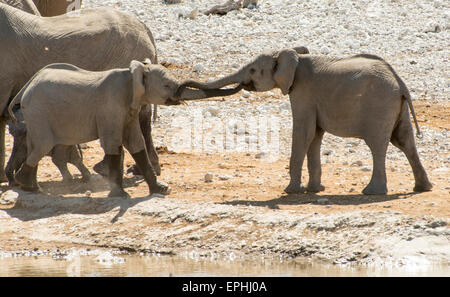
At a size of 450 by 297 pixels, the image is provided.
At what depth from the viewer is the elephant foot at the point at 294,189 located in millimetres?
10062

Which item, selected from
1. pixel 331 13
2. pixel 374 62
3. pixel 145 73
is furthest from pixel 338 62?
pixel 331 13

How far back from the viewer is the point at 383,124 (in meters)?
9.61

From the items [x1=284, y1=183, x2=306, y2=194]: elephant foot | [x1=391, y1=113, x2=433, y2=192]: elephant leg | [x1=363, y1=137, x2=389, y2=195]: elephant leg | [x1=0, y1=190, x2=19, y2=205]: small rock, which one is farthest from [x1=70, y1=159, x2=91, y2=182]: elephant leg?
[x1=391, y1=113, x2=433, y2=192]: elephant leg

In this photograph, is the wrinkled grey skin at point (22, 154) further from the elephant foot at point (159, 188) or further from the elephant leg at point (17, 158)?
the elephant foot at point (159, 188)

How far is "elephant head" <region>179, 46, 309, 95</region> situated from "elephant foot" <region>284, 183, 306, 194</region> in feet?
3.12

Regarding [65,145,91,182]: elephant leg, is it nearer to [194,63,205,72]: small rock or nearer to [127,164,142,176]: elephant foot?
[127,164,142,176]: elephant foot

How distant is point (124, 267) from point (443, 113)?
8.31 m

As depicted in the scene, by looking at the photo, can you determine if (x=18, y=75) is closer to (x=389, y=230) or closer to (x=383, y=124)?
(x=383, y=124)

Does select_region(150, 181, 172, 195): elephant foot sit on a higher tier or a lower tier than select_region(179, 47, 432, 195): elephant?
lower

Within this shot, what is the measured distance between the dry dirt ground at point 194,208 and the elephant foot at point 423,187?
14 centimetres

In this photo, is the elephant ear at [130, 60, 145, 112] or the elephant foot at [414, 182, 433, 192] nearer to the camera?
the elephant ear at [130, 60, 145, 112]

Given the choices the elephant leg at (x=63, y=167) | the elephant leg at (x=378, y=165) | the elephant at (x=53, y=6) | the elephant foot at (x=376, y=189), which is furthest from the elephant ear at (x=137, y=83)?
the elephant at (x=53, y=6)

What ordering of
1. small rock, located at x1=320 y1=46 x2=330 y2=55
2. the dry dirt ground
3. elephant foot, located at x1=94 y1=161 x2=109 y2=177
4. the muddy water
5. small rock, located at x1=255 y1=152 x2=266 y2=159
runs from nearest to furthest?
the muddy water → the dry dirt ground → elephant foot, located at x1=94 y1=161 x2=109 y2=177 → small rock, located at x1=255 y1=152 x2=266 y2=159 → small rock, located at x1=320 y1=46 x2=330 y2=55

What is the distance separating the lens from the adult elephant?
439 inches
